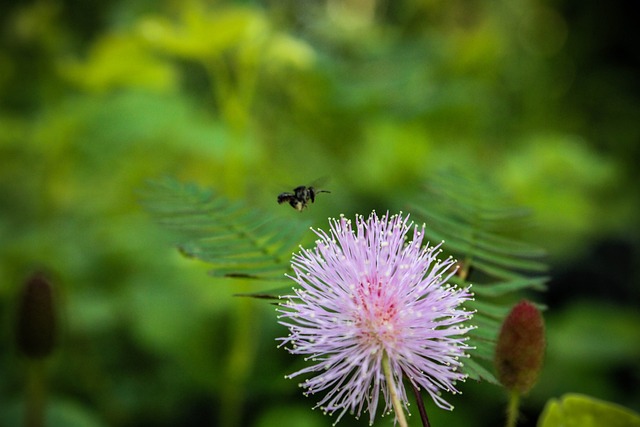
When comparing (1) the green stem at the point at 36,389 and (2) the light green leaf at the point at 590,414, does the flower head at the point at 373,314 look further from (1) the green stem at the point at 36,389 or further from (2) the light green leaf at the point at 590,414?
(1) the green stem at the point at 36,389

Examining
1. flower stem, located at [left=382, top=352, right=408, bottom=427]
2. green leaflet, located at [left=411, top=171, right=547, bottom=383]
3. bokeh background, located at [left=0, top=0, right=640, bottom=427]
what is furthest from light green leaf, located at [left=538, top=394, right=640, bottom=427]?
bokeh background, located at [left=0, top=0, right=640, bottom=427]

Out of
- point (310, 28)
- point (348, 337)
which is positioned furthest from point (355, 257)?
point (310, 28)

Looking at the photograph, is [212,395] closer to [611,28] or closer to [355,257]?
[355,257]

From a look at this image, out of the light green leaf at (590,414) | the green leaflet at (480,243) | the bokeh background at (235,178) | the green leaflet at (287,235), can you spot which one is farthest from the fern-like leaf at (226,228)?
the bokeh background at (235,178)

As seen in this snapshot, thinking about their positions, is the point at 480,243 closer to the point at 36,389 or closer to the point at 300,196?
the point at 300,196

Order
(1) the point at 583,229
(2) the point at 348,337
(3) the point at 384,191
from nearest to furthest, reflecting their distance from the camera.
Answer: (2) the point at 348,337
(3) the point at 384,191
(1) the point at 583,229

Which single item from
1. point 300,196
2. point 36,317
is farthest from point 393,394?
point 36,317

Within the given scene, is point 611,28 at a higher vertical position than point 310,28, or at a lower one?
higher
